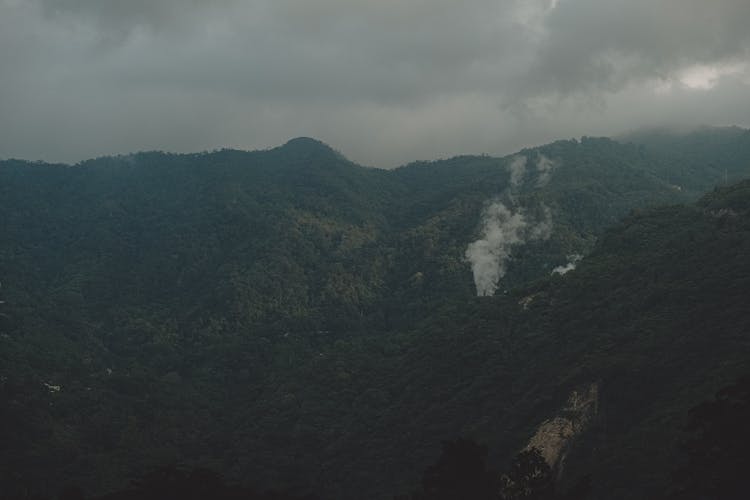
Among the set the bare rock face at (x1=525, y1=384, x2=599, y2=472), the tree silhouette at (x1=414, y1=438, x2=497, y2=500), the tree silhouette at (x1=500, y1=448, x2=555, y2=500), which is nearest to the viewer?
the tree silhouette at (x1=414, y1=438, x2=497, y2=500)

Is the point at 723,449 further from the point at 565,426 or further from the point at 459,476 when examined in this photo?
the point at 565,426

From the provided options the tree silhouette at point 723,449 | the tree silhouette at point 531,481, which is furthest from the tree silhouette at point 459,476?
the tree silhouette at point 723,449

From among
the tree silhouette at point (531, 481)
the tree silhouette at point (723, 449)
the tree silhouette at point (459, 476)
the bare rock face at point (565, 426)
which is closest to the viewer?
the tree silhouette at point (723, 449)

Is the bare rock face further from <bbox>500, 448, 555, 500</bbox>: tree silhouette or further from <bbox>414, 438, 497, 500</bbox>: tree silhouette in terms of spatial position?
<bbox>414, 438, 497, 500</bbox>: tree silhouette

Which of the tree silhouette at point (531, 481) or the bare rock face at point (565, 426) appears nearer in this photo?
the tree silhouette at point (531, 481)

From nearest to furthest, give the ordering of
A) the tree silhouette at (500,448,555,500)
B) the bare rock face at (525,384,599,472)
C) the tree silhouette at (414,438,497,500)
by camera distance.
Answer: the tree silhouette at (414,438,497,500) < the tree silhouette at (500,448,555,500) < the bare rock face at (525,384,599,472)

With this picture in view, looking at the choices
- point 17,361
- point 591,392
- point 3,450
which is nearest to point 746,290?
point 591,392

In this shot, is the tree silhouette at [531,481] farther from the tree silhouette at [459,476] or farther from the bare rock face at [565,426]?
the bare rock face at [565,426]

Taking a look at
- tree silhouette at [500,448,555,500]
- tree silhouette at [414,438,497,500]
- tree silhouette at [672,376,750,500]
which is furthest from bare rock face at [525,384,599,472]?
tree silhouette at [672,376,750,500]
